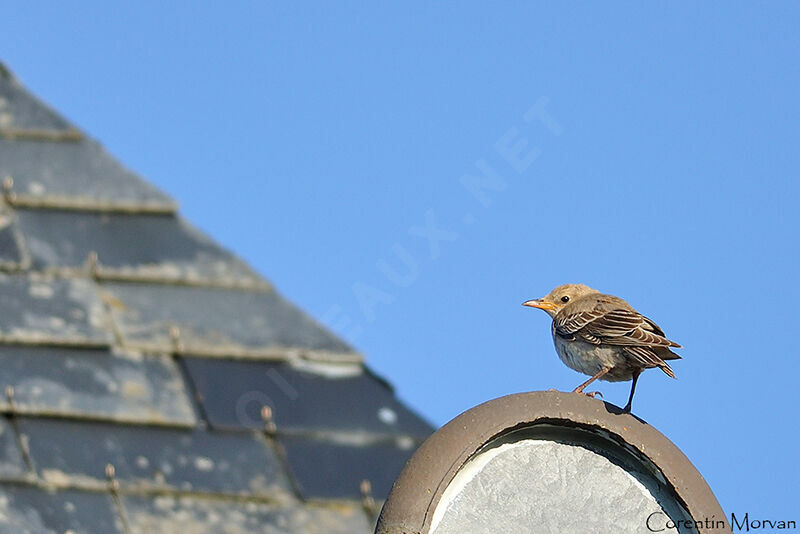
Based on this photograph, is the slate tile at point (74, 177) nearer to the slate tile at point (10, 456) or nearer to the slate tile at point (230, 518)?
the slate tile at point (10, 456)

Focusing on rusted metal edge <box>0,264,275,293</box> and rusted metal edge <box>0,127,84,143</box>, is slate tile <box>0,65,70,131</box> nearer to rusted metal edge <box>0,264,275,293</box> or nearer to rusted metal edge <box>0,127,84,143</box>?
rusted metal edge <box>0,127,84,143</box>

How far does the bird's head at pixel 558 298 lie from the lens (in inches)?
158

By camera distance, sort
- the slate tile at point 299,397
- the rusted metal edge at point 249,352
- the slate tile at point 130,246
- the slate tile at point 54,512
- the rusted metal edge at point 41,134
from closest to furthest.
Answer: the slate tile at point 54,512 → the slate tile at point 299,397 → the rusted metal edge at point 249,352 → the slate tile at point 130,246 → the rusted metal edge at point 41,134

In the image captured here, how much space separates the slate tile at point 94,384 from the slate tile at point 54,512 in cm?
35

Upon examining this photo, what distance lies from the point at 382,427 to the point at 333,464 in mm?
301

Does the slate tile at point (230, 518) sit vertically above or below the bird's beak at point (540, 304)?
below

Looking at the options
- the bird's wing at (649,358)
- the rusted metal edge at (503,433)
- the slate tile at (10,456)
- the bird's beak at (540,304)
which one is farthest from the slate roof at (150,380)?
the rusted metal edge at (503,433)

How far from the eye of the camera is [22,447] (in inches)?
159

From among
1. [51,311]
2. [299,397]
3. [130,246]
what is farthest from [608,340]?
[130,246]

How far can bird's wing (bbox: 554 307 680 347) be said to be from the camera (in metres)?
3.40

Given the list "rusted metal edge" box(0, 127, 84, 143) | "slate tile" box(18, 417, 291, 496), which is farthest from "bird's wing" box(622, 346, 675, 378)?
"rusted metal edge" box(0, 127, 84, 143)

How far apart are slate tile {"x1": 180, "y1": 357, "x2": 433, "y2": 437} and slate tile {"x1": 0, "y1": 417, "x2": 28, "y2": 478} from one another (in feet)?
2.02

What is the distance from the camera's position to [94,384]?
14.4ft

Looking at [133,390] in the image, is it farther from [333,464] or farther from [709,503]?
[709,503]
